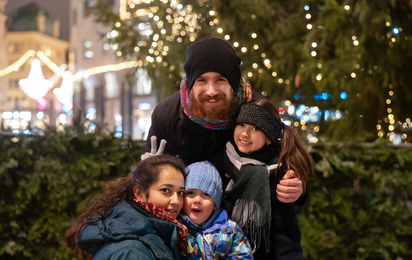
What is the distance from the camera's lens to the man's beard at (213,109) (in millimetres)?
2174

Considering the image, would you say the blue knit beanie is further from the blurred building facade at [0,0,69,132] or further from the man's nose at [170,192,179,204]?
the blurred building facade at [0,0,69,132]

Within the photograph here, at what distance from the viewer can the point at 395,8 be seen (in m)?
4.70

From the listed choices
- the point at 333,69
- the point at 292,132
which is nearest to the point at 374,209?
the point at 333,69

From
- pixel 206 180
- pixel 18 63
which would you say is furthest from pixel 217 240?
pixel 18 63

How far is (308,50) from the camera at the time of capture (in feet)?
17.0

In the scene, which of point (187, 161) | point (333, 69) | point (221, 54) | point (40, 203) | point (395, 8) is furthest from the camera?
point (333, 69)

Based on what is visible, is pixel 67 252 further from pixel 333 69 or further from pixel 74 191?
pixel 333 69

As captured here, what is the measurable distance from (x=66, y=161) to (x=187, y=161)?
1.93m

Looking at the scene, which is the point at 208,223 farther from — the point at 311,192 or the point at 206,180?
the point at 311,192

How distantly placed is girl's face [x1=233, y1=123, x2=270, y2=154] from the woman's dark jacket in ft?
2.03

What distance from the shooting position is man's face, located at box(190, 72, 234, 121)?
7.08 ft

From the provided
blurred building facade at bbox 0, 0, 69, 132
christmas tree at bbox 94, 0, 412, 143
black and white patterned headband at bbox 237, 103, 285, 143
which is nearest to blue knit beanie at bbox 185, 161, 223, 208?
black and white patterned headband at bbox 237, 103, 285, 143

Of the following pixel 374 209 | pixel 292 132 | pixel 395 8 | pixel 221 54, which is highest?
pixel 395 8

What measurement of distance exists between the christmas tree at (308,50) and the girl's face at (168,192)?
3.54 m
